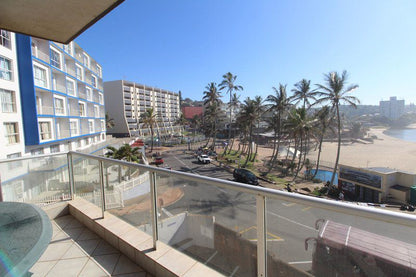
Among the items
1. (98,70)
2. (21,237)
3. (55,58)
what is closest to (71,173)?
(21,237)

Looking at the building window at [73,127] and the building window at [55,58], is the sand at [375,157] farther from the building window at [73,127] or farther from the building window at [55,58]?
the building window at [55,58]

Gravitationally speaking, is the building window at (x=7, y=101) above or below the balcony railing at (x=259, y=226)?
above

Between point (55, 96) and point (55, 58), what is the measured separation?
395cm

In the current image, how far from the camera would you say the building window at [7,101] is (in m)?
13.8

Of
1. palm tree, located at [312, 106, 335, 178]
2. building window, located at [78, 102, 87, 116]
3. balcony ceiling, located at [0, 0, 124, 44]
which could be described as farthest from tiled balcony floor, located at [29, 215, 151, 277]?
palm tree, located at [312, 106, 335, 178]

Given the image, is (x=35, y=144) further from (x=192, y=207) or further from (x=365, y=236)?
(x=365, y=236)

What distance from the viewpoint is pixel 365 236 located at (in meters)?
1.11

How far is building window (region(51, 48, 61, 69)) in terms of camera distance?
19219 millimetres

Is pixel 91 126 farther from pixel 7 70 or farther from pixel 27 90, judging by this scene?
pixel 7 70

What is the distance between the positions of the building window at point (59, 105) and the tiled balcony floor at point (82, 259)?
21.5 meters

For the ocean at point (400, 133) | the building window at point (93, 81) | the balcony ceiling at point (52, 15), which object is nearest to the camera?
the balcony ceiling at point (52, 15)

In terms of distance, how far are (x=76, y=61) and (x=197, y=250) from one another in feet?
97.0

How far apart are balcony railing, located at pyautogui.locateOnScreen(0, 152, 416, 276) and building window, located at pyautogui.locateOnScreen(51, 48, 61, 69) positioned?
2261 centimetres

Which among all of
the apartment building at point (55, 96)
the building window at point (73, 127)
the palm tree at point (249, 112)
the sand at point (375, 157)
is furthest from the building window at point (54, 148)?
the sand at point (375, 157)
